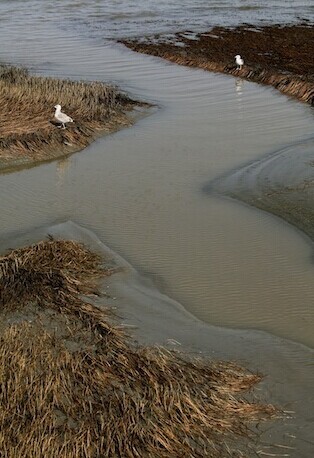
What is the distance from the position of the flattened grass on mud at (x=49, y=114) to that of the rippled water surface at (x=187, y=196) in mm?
425

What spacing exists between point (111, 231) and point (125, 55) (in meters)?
13.5

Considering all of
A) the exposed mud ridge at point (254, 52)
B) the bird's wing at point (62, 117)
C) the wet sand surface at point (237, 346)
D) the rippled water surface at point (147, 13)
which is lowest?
the rippled water surface at point (147, 13)

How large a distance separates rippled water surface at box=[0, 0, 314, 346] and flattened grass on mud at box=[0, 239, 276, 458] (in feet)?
4.00

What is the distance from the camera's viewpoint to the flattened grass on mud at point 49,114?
485 inches

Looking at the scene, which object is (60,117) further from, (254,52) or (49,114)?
(254,52)

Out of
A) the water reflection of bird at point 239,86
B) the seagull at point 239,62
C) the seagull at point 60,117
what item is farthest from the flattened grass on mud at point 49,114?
the seagull at point 239,62

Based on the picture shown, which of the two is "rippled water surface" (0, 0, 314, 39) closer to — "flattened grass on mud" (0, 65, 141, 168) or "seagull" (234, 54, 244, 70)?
"seagull" (234, 54, 244, 70)

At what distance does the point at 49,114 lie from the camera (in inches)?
529

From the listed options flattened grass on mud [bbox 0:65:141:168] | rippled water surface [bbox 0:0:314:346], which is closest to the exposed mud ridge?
rippled water surface [bbox 0:0:314:346]

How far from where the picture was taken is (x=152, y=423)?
16.0 feet

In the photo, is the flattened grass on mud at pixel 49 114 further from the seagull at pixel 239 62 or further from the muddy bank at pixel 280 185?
the seagull at pixel 239 62

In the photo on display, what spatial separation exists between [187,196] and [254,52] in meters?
12.0

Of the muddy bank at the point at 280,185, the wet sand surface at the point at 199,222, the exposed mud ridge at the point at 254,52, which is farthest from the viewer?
the exposed mud ridge at the point at 254,52

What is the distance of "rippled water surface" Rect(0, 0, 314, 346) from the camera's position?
7352 mm
